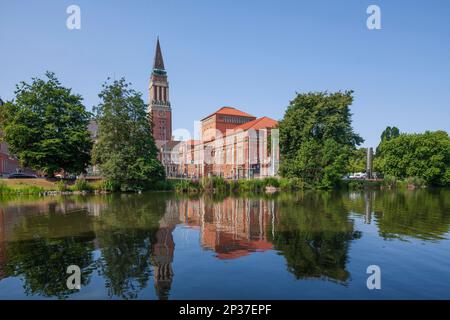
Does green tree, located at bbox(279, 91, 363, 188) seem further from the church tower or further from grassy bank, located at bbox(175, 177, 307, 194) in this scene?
the church tower

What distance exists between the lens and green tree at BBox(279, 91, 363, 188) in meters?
46.9

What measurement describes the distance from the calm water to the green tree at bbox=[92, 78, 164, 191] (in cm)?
2507

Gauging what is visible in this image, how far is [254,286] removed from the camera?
25.0 ft

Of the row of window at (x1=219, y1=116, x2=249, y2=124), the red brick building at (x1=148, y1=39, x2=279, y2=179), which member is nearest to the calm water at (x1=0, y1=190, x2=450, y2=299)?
the red brick building at (x1=148, y1=39, x2=279, y2=179)

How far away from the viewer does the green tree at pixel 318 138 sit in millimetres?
46906

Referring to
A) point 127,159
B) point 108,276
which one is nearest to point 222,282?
point 108,276

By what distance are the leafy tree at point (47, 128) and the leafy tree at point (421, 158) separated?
61.2 metres

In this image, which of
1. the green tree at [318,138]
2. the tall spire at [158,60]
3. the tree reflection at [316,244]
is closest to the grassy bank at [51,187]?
the green tree at [318,138]

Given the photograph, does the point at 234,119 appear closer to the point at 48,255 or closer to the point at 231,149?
the point at 231,149

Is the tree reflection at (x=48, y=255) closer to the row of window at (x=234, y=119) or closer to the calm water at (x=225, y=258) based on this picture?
the calm water at (x=225, y=258)

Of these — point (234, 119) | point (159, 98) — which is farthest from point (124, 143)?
point (159, 98)
